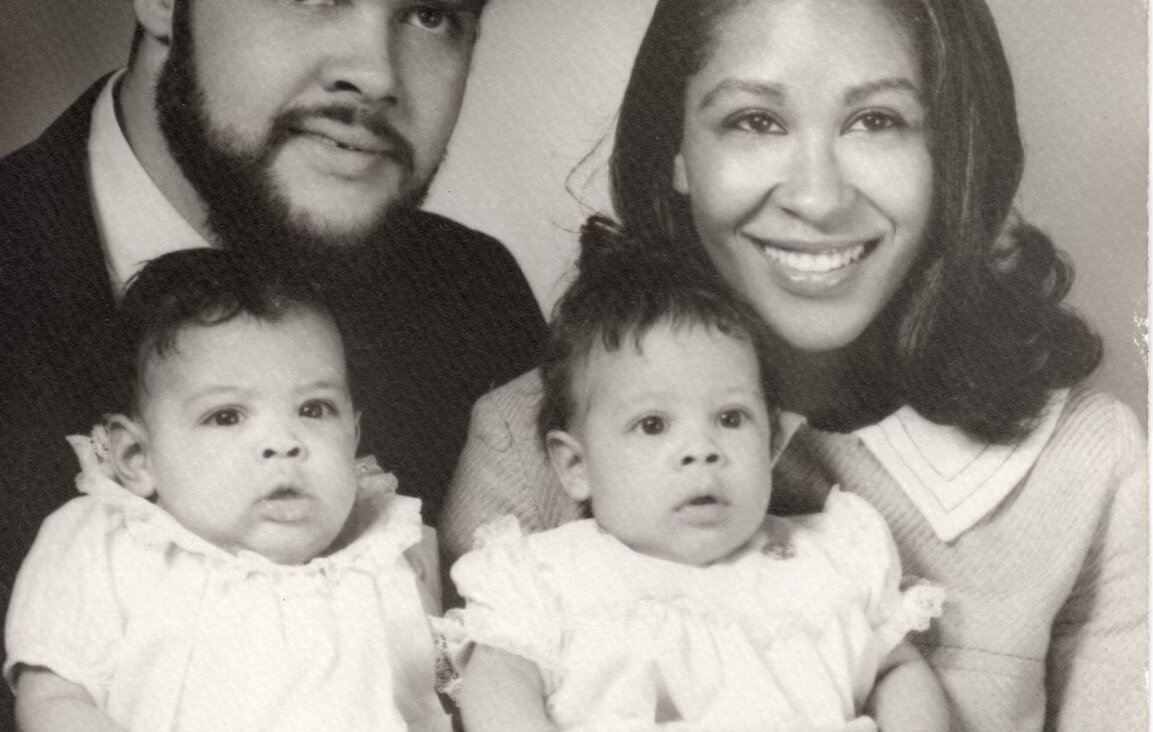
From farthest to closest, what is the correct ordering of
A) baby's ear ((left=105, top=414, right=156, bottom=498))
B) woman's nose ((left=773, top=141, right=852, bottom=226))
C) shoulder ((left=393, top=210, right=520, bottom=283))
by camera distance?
shoulder ((left=393, top=210, right=520, bottom=283)) < woman's nose ((left=773, top=141, right=852, bottom=226)) < baby's ear ((left=105, top=414, right=156, bottom=498))

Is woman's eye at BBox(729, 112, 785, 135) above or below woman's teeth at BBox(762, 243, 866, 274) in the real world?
above

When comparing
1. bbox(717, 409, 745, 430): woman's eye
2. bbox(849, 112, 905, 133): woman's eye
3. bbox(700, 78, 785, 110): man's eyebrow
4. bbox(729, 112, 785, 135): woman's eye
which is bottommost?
bbox(717, 409, 745, 430): woman's eye

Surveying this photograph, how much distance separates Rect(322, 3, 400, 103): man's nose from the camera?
138 centimetres

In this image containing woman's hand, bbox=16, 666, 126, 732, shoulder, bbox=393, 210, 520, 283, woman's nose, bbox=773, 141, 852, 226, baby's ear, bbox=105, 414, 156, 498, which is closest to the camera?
woman's hand, bbox=16, 666, 126, 732

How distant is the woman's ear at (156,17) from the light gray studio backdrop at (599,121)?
2 cm

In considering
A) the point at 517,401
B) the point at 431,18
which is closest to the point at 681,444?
the point at 517,401

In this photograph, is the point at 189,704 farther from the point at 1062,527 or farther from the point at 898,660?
the point at 1062,527

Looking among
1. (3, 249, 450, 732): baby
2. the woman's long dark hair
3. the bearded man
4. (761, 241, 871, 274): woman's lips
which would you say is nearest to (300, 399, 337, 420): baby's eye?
(3, 249, 450, 732): baby

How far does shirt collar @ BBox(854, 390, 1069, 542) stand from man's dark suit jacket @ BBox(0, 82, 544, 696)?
17.1 inches

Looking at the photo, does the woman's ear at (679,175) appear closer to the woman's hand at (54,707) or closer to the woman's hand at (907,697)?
the woman's hand at (907,697)

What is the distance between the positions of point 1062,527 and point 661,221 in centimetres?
57

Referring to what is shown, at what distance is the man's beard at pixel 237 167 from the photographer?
1419 mm

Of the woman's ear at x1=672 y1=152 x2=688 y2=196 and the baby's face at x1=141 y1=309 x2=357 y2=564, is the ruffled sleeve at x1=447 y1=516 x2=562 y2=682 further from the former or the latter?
the woman's ear at x1=672 y1=152 x2=688 y2=196

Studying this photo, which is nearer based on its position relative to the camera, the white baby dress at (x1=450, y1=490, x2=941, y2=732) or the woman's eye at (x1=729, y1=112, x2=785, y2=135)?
the white baby dress at (x1=450, y1=490, x2=941, y2=732)
